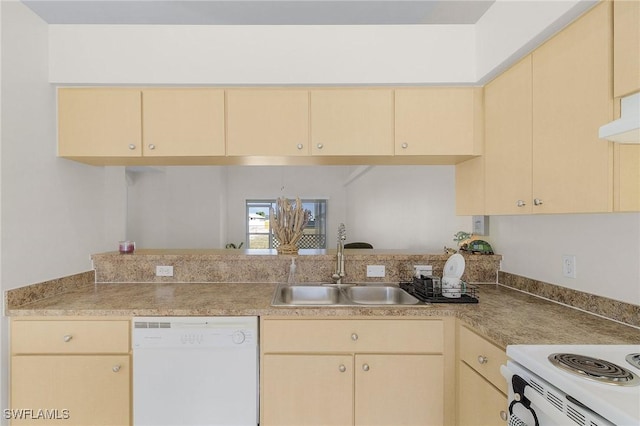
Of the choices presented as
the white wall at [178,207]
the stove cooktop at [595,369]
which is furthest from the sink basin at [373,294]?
the white wall at [178,207]

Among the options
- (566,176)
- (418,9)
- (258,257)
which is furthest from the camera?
(258,257)

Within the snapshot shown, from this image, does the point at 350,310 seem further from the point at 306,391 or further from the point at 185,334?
the point at 185,334

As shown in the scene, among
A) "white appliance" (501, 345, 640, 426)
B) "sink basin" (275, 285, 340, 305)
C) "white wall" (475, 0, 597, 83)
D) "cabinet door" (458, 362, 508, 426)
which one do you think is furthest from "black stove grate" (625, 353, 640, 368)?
"sink basin" (275, 285, 340, 305)

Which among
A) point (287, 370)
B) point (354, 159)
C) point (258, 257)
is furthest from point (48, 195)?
point (354, 159)

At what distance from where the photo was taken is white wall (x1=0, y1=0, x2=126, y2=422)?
159 cm

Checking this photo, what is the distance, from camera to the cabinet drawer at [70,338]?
158cm

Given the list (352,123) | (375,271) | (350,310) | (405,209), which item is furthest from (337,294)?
(405,209)

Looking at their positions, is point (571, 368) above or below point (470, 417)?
above

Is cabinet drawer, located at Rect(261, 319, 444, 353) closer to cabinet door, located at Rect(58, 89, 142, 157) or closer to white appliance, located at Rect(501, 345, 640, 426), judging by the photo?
white appliance, located at Rect(501, 345, 640, 426)

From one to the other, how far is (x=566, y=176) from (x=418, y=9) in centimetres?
138

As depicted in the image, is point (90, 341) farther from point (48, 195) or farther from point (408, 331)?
point (408, 331)

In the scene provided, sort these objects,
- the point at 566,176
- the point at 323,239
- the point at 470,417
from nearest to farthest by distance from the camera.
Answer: the point at 566,176 < the point at 470,417 < the point at 323,239

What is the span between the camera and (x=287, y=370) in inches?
62.7

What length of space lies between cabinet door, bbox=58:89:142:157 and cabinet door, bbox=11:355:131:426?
43.3 inches
